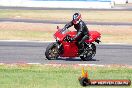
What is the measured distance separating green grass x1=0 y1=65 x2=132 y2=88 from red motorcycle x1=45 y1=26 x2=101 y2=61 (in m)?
2.34

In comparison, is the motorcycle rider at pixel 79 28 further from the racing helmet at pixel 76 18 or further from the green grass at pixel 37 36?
the green grass at pixel 37 36

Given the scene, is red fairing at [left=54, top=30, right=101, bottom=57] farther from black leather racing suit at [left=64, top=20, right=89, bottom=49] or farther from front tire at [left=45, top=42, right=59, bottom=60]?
front tire at [left=45, top=42, right=59, bottom=60]

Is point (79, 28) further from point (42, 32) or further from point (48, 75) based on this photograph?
point (42, 32)

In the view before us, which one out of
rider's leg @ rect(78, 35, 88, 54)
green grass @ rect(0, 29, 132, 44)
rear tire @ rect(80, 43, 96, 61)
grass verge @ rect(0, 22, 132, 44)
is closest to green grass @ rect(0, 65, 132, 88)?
rider's leg @ rect(78, 35, 88, 54)

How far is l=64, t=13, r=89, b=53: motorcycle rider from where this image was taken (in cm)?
1984

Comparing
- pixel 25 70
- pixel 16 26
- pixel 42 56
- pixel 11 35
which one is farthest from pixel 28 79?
pixel 16 26

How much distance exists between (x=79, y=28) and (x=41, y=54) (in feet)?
8.71

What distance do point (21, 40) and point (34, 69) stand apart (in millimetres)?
12278

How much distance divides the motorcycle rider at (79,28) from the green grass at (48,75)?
2522 mm

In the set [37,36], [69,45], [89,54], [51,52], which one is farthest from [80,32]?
[37,36]

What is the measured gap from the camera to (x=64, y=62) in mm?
19656

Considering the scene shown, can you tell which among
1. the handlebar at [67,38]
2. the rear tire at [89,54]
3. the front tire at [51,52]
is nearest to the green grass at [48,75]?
the front tire at [51,52]

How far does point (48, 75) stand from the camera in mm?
14805

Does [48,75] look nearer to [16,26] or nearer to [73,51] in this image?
[73,51]
